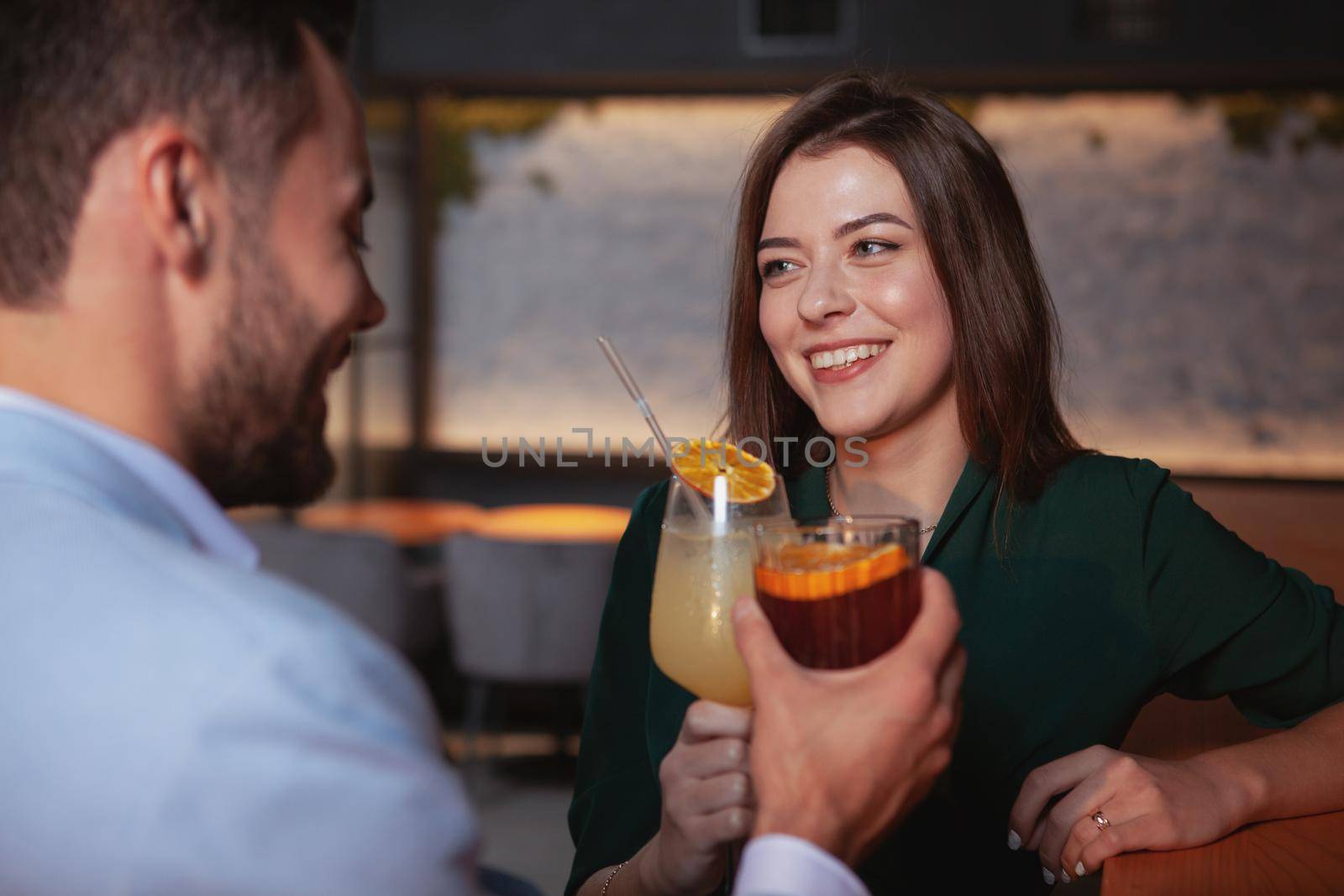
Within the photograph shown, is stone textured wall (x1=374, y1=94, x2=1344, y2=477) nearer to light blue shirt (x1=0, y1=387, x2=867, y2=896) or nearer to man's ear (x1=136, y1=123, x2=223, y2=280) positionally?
man's ear (x1=136, y1=123, x2=223, y2=280)

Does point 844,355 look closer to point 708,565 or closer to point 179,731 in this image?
point 708,565

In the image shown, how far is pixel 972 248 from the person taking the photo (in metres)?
1.79

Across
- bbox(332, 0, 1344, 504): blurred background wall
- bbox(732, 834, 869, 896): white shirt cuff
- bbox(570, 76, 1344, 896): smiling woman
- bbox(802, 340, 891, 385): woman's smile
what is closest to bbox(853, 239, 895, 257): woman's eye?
bbox(570, 76, 1344, 896): smiling woman

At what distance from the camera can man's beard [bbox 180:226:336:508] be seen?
35.2 inches

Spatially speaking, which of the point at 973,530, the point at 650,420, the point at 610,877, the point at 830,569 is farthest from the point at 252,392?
the point at 973,530

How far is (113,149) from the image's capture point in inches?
33.8

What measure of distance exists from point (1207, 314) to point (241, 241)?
6262 mm

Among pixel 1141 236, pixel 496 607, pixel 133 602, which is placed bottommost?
pixel 496 607

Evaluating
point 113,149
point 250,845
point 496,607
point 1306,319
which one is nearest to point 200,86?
point 113,149

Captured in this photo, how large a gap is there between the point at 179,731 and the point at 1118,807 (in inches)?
41.7

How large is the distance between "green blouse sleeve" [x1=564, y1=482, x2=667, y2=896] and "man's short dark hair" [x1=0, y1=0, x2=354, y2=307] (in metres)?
1.00

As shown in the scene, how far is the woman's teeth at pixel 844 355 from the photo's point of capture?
1.75m

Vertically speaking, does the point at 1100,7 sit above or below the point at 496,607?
above

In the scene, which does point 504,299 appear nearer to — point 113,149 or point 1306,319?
point 1306,319
